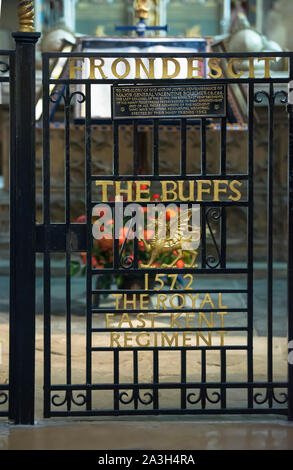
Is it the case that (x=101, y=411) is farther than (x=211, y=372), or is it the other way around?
(x=211, y=372)

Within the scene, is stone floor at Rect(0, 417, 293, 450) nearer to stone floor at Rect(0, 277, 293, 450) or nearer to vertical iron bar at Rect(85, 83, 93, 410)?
stone floor at Rect(0, 277, 293, 450)

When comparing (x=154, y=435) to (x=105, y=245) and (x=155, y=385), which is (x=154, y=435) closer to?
(x=155, y=385)

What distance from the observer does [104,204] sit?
595 cm

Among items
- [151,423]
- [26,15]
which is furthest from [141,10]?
[151,423]

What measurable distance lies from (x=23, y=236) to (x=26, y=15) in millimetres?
1547

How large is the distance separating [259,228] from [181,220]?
902 centimetres

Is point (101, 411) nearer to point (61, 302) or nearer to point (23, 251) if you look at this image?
point (23, 251)

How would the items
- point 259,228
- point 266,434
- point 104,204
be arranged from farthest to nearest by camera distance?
point 259,228 → point 104,204 → point 266,434

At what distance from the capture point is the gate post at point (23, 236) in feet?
19.0

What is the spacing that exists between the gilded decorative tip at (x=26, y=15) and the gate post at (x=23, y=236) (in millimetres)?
292

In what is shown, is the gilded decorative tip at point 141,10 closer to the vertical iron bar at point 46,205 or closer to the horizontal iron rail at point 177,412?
the vertical iron bar at point 46,205
